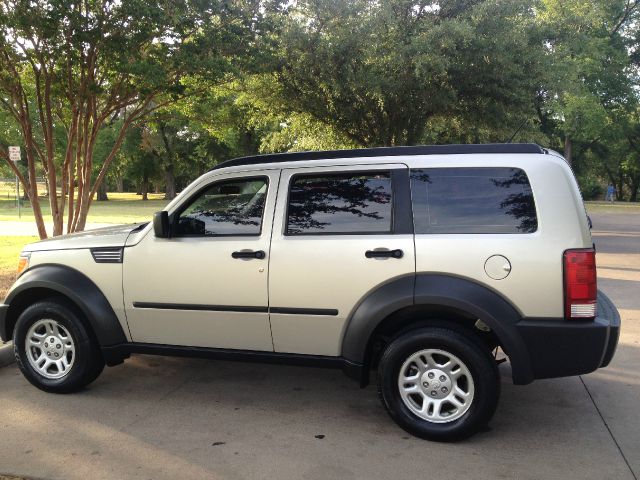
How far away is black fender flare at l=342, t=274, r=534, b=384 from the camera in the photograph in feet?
12.0

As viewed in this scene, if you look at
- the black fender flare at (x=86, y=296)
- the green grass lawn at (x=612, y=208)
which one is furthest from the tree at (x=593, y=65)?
the black fender flare at (x=86, y=296)

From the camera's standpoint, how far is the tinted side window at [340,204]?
4.04m

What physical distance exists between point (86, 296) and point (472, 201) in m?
2.94

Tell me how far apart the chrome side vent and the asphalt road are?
1.08 meters

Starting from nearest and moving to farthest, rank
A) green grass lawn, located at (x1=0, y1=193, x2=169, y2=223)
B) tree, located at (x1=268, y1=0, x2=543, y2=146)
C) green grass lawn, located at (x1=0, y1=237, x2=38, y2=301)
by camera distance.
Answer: green grass lawn, located at (x1=0, y1=237, x2=38, y2=301) < tree, located at (x1=268, y1=0, x2=543, y2=146) < green grass lawn, located at (x1=0, y1=193, x2=169, y2=223)

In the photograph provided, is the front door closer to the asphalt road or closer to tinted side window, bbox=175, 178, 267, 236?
tinted side window, bbox=175, 178, 267, 236

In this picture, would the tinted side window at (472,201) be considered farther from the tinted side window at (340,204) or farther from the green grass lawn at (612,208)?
the green grass lawn at (612,208)

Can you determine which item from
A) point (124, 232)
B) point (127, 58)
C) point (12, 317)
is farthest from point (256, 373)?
point (127, 58)

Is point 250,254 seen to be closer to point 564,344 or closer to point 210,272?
point 210,272

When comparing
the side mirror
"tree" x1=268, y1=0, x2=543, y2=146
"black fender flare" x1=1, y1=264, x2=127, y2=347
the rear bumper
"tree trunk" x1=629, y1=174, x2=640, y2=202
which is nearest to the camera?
the rear bumper

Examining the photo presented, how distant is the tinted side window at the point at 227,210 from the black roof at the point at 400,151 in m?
0.16

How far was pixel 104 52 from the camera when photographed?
28.4ft

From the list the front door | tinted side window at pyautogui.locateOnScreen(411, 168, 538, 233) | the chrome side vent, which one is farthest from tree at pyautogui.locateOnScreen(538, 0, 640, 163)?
the chrome side vent

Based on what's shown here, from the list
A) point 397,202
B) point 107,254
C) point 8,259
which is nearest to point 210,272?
point 107,254
